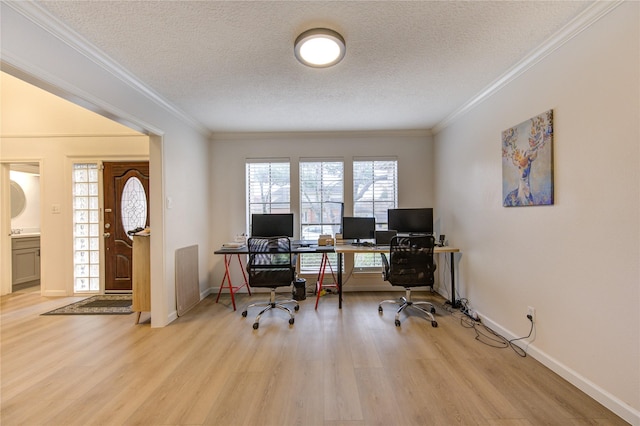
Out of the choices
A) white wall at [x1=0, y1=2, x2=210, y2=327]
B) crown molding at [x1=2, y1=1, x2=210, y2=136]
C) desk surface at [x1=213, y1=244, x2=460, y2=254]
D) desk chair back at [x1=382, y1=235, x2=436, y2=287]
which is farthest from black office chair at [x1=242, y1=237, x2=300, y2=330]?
crown molding at [x1=2, y1=1, x2=210, y2=136]

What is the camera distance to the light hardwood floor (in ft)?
5.35

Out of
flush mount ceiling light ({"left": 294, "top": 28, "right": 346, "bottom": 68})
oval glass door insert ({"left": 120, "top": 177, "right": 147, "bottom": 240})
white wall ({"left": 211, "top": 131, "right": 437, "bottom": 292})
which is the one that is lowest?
oval glass door insert ({"left": 120, "top": 177, "right": 147, "bottom": 240})

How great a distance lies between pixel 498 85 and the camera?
2.64 m

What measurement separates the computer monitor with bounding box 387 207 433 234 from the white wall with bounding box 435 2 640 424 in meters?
1.07

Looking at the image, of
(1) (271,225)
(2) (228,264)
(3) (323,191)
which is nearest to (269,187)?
(1) (271,225)

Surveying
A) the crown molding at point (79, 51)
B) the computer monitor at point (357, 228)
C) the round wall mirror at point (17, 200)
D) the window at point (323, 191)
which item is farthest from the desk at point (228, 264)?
the round wall mirror at point (17, 200)

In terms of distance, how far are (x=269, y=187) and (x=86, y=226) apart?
305 centimetres

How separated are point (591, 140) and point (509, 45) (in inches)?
38.4

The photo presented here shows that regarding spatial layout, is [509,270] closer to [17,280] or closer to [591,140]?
[591,140]

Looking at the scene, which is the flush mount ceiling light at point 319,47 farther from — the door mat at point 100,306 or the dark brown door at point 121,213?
the door mat at point 100,306

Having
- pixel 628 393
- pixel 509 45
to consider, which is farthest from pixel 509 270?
pixel 509 45

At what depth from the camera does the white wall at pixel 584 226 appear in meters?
1.54

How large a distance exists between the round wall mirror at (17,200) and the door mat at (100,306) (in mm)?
2258

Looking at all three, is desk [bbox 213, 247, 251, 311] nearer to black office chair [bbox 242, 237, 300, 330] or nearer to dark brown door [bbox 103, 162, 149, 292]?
black office chair [bbox 242, 237, 300, 330]
